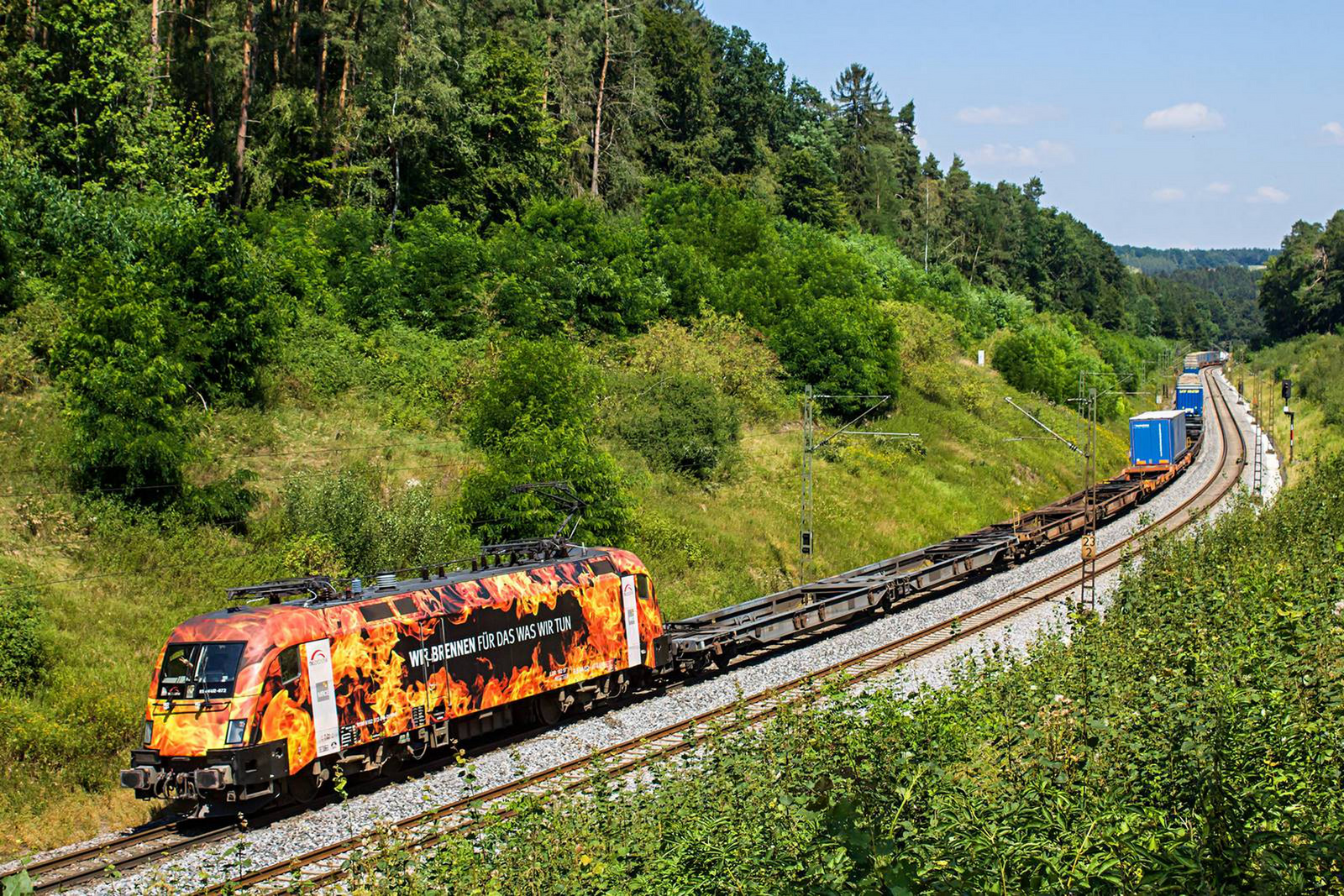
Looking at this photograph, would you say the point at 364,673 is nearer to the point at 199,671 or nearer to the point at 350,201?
the point at 199,671

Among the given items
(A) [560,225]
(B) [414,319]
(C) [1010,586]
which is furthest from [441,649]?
(A) [560,225]

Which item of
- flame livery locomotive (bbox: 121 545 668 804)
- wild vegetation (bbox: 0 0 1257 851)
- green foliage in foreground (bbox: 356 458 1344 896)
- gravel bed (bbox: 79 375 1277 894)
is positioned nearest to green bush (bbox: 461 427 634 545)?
wild vegetation (bbox: 0 0 1257 851)

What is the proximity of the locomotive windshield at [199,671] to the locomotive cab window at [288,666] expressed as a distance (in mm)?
601

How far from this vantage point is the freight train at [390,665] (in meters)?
17.0

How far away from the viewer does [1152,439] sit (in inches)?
2377

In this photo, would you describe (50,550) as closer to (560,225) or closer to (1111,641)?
(1111,641)

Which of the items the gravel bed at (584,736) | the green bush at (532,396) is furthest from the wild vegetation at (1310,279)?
the green bush at (532,396)

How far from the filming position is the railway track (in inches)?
538

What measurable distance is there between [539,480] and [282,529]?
247 inches

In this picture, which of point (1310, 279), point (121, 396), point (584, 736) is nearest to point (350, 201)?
point (121, 396)

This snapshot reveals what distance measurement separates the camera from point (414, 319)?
43.7 metres

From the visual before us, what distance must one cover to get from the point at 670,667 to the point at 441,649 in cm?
683

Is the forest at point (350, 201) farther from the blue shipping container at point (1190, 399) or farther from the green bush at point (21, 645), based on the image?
the blue shipping container at point (1190, 399)

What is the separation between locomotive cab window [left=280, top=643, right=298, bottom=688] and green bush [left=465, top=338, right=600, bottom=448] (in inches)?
557
